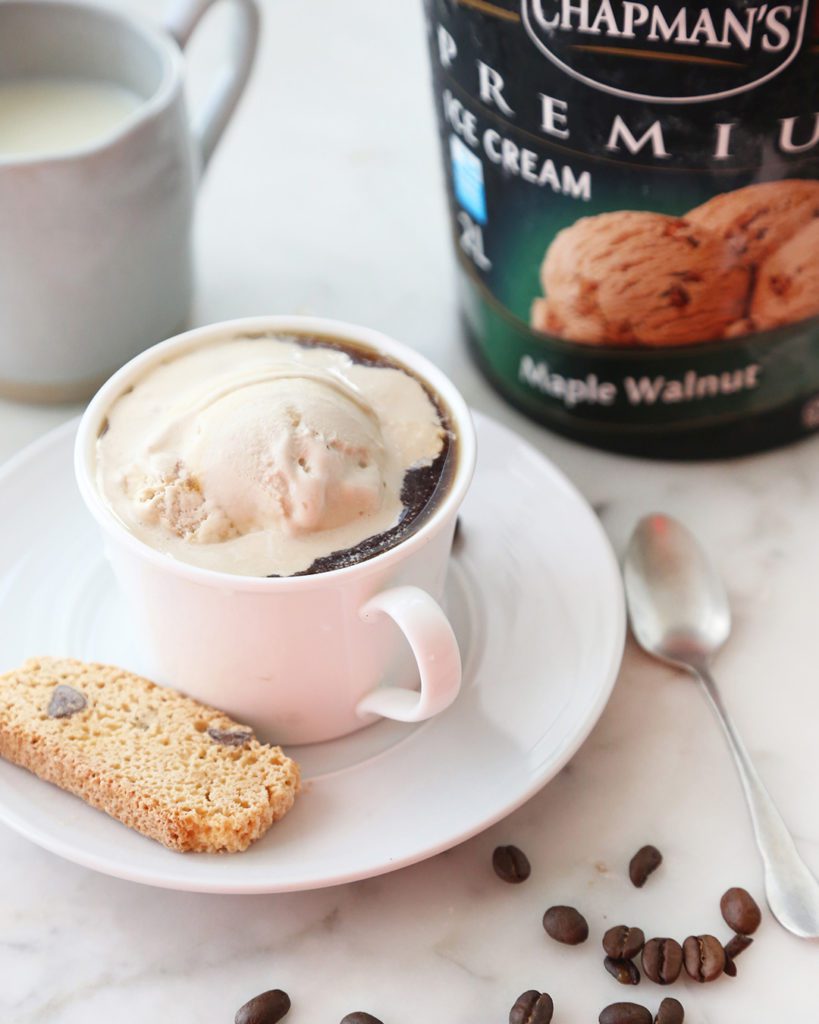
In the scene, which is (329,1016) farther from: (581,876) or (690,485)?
(690,485)

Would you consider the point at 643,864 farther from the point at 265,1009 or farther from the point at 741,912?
the point at 265,1009

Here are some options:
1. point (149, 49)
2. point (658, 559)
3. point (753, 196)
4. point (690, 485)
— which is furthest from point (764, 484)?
point (149, 49)

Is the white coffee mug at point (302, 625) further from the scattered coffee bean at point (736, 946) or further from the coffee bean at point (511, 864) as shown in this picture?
the scattered coffee bean at point (736, 946)

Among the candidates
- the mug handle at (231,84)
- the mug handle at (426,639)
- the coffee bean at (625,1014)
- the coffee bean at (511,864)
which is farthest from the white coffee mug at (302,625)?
the mug handle at (231,84)

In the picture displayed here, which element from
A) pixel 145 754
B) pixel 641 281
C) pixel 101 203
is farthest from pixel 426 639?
pixel 101 203

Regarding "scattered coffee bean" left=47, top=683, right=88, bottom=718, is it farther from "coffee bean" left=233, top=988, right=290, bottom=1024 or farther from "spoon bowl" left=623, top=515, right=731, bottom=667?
"spoon bowl" left=623, top=515, right=731, bottom=667

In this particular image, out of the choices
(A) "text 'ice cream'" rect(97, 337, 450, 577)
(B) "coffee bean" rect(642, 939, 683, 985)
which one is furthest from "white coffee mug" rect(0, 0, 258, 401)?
(B) "coffee bean" rect(642, 939, 683, 985)

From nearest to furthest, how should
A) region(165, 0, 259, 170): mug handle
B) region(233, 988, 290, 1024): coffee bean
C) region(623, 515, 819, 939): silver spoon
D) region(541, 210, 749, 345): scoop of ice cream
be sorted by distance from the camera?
1. region(233, 988, 290, 1024): coffee bean
2. region(623, 515, 819, 939): silver spoon
3. region(541, 210, 749, 345): scoop of ice cream
4. region(165, 0, 259, 170): mug handle
